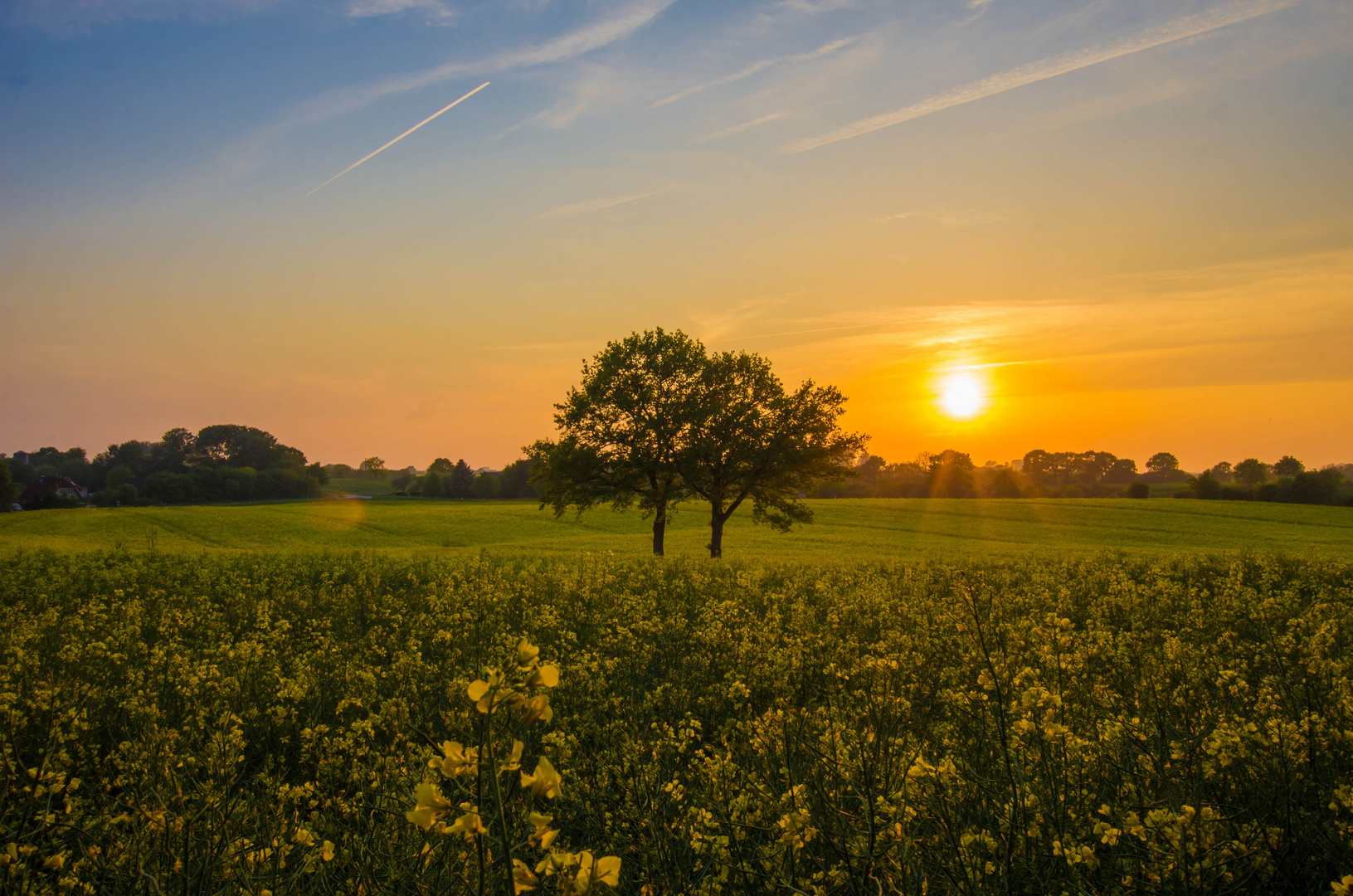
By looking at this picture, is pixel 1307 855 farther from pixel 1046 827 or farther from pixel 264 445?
pixel 264 445

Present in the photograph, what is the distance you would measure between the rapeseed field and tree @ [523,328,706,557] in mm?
11797

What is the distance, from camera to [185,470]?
290 feet

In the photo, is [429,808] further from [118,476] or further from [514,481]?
[118,476]

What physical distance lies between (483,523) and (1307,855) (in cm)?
4044

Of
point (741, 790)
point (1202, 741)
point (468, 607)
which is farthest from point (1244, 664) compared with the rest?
point (468, 607)

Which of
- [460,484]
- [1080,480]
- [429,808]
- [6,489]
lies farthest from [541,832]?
[1080,480]

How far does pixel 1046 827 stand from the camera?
317 cm

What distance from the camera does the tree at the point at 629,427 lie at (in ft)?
77.7

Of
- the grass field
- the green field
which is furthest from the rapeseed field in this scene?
the grass field

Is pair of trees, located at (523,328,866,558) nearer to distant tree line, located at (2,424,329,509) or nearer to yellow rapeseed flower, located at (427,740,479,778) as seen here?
yellow rapeseed flower, located at (427,740,479,778)

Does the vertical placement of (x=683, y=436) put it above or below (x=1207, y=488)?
above

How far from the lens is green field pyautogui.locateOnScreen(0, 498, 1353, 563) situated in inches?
1171

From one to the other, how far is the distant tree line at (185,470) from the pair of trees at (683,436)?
6368 cm

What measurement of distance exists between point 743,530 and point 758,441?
1620 cm
